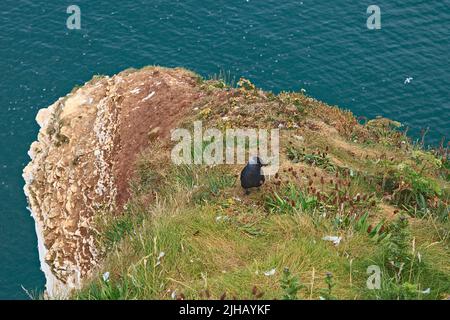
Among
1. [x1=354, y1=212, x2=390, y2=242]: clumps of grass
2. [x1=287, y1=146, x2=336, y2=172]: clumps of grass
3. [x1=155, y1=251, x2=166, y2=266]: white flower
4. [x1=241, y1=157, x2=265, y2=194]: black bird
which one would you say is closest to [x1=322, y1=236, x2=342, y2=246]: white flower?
[x1=354, y1=212, x2=390, y2=242]: clumps of grass

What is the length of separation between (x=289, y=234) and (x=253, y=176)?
6.23 ft

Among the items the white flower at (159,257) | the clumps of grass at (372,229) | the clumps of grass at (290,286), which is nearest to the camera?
the clumps of grass at (290,286)

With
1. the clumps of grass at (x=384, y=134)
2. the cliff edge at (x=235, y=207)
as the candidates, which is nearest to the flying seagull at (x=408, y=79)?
the clumps of grass at (x=384, y=134)

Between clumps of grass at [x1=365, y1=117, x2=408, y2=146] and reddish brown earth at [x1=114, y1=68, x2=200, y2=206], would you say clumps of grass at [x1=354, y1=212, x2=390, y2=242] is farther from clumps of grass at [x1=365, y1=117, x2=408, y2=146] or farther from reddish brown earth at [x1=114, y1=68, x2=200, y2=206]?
reddish brown earth at [x1=114, y1=68, x2=200, y2=206]

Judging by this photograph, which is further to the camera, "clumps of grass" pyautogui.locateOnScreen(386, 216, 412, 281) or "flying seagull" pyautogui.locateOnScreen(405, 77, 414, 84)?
"flying seagull" pyautogui.locateOnScreen(405, 77, 414, 84)

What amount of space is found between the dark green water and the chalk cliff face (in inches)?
151

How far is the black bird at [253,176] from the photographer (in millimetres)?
11844

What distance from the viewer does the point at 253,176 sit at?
11.9 m

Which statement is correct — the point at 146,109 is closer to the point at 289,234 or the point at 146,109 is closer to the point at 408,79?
the point at 289,234

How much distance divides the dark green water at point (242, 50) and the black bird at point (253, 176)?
18466 millimetres

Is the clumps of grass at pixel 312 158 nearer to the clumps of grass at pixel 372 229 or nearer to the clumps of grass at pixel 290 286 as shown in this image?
the clumps of grass at pixel 372 229

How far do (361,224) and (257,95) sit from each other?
10.2m

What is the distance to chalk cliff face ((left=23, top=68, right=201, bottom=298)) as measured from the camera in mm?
20016

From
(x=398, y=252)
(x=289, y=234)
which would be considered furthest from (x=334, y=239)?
(x=398, y=252)
